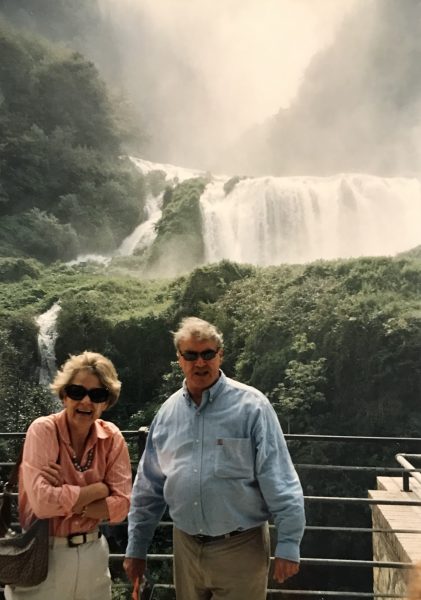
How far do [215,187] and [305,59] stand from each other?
529 centimetres

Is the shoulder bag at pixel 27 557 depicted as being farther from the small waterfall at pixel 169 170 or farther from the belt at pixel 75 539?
the small waterfall at pixel 169 170

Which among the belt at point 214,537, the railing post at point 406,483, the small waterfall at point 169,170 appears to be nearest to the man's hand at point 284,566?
the belt at point 214,537

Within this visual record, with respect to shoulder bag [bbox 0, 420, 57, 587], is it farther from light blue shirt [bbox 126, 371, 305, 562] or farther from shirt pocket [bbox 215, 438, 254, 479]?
shirt pocket [bbox 215, 438, 254, 479]

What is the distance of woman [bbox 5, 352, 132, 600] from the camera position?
2014mm

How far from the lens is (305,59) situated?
65.1 ft

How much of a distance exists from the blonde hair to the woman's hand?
25 cm

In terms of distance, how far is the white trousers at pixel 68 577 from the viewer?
6.61 ft

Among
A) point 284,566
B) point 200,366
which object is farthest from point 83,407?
point 284,566

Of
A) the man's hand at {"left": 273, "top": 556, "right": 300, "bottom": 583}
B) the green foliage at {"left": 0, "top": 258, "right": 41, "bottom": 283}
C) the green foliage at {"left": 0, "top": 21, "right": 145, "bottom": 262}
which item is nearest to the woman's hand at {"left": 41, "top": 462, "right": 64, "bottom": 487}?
the man's hand at {"left": 273, "top": 556, "right": 300, "bottom": 583}

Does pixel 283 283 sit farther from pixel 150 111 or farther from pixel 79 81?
pixel 79 81

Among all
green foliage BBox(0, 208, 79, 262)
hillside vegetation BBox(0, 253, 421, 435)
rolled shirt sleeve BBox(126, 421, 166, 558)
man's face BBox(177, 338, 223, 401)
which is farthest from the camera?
green foliage BBox(0, 208, 79, 262)

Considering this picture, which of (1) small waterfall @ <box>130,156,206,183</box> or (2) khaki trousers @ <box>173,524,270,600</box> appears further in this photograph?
(1) small waterfall @ <box>130,156,206,183</box>

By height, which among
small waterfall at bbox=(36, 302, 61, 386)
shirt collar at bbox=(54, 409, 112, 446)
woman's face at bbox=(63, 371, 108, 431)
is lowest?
shirt collar at bbox=(54, 409, 112, 446)

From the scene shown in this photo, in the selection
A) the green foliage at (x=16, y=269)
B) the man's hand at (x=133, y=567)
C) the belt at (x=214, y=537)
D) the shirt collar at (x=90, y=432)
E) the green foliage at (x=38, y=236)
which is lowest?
the man's hand at (x=133, y=567)
